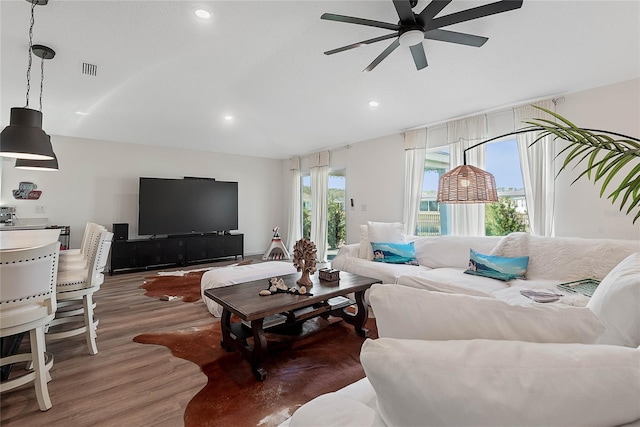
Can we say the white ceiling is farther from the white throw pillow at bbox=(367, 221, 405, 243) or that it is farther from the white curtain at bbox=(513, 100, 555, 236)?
the white throw pillow at bbox=(367, 221, 405, 243)

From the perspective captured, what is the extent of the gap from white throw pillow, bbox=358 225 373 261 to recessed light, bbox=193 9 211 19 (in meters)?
3.00

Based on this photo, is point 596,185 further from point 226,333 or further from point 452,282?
point 226,333

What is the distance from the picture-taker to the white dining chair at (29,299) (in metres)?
1.53

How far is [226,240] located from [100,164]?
275 cm

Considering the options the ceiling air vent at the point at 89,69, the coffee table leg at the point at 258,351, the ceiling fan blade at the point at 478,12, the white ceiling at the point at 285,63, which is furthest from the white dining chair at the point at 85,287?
the ceiling fan blade at the point at 478,12

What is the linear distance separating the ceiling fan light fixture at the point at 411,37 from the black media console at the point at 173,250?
532cm

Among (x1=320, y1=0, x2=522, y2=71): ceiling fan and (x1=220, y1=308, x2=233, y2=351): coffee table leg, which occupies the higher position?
(x1=320, y1=0, x2=522, y2=71): ceiling fan

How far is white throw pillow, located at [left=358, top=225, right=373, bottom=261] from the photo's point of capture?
3965mm

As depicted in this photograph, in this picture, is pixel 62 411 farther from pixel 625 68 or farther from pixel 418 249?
pixel 625 68

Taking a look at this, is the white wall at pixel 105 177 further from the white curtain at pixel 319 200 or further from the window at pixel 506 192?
the window at pixel 506 192

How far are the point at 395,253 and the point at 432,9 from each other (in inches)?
107

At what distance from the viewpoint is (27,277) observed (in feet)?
5.27

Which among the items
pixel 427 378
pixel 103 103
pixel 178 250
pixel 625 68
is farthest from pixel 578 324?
pixel 178 250

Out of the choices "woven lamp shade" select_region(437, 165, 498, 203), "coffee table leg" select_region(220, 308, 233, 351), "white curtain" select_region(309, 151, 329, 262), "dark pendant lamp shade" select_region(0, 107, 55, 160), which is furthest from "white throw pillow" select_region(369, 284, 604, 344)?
"white curtain" select_region(309, 151, 329, 262)
